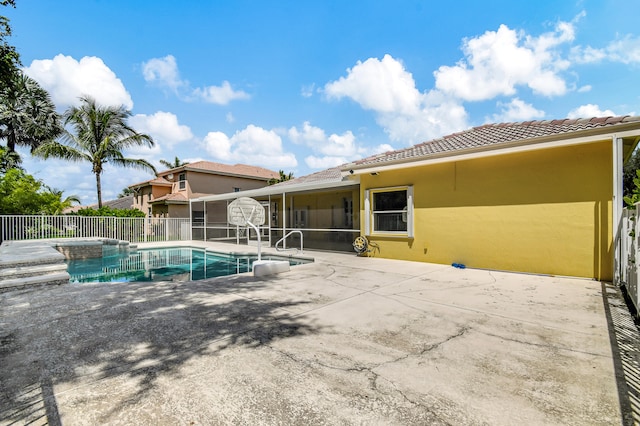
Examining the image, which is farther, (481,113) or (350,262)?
(481,113)

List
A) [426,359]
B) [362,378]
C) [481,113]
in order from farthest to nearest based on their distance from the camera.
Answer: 1. [481,113]
2. [426,359]
3. [362,378]

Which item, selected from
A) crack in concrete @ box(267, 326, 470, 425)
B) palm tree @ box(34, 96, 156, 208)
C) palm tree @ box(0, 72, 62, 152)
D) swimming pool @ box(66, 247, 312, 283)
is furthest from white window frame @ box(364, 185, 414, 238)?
palm tree @ box(0, 72, 62, 152)

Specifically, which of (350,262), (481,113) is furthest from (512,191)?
(481,113)

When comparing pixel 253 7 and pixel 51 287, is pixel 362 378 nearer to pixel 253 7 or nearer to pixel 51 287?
pixel 51 287

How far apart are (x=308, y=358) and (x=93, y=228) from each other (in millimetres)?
21207

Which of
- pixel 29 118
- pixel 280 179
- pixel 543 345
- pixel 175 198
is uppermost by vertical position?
pixel 29 118

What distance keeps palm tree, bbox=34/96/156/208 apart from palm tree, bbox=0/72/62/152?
2793mm

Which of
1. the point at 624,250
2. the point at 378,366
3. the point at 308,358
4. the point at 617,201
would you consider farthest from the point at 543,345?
the point at 617,201

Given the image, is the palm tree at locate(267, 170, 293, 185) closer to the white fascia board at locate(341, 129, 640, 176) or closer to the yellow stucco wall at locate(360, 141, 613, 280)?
the white fascia board at locate(341, 129, 640, 176)

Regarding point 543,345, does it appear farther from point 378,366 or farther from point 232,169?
point 232,169

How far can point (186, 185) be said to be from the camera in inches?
989

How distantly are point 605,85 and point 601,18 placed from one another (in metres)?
2.84

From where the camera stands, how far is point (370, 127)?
19.1 meters

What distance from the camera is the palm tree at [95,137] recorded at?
67.2 ft
